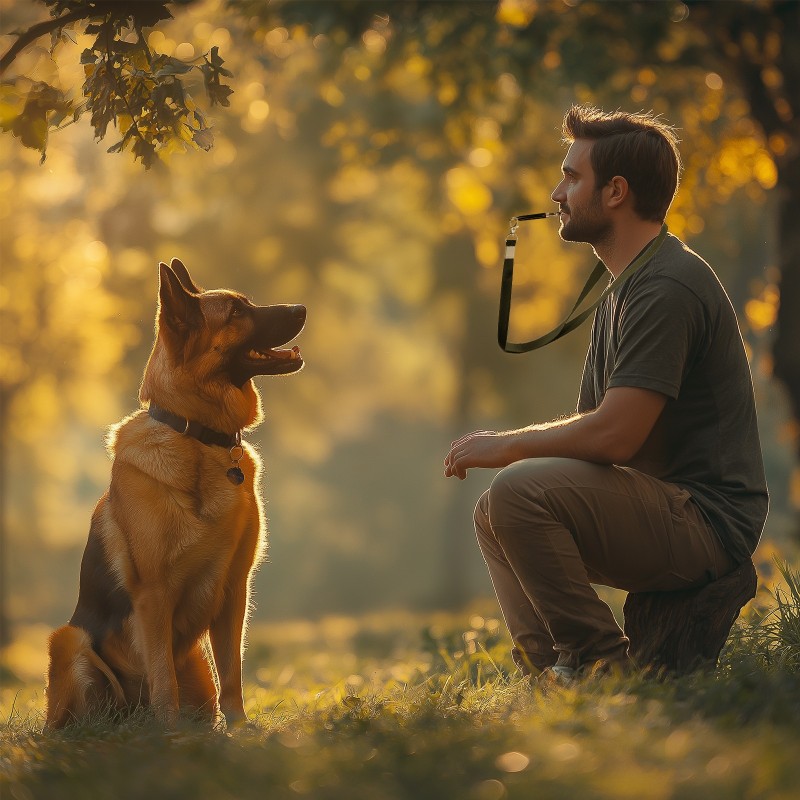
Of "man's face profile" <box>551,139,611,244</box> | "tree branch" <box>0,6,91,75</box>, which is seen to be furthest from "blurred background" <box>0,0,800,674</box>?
"man's face profile" <box>551,139,611,244</box>

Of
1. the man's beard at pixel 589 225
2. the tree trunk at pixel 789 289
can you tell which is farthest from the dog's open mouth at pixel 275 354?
the tree trunk at pixel 789 289

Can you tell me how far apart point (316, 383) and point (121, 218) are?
632 centimetres

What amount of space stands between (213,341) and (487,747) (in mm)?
2366

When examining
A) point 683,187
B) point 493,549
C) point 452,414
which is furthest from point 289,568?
point 493,549

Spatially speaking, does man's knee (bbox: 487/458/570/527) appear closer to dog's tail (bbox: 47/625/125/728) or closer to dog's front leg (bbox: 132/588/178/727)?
dog's front leg (bbox: 132/588/178/727)

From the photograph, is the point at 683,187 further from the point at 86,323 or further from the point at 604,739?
the point at 86,323

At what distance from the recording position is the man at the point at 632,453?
3838 millimetres

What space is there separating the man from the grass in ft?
1.34

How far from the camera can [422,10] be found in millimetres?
8406

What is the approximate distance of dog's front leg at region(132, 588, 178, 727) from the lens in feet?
13.9

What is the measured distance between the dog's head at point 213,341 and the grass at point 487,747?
1398mm

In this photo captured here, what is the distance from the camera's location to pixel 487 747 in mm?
2865

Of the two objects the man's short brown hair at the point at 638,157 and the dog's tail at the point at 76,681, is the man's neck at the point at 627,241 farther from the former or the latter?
the dog's tail at the point at 76,681

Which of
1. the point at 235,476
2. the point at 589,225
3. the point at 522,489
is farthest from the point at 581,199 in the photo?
the point at 235,476
